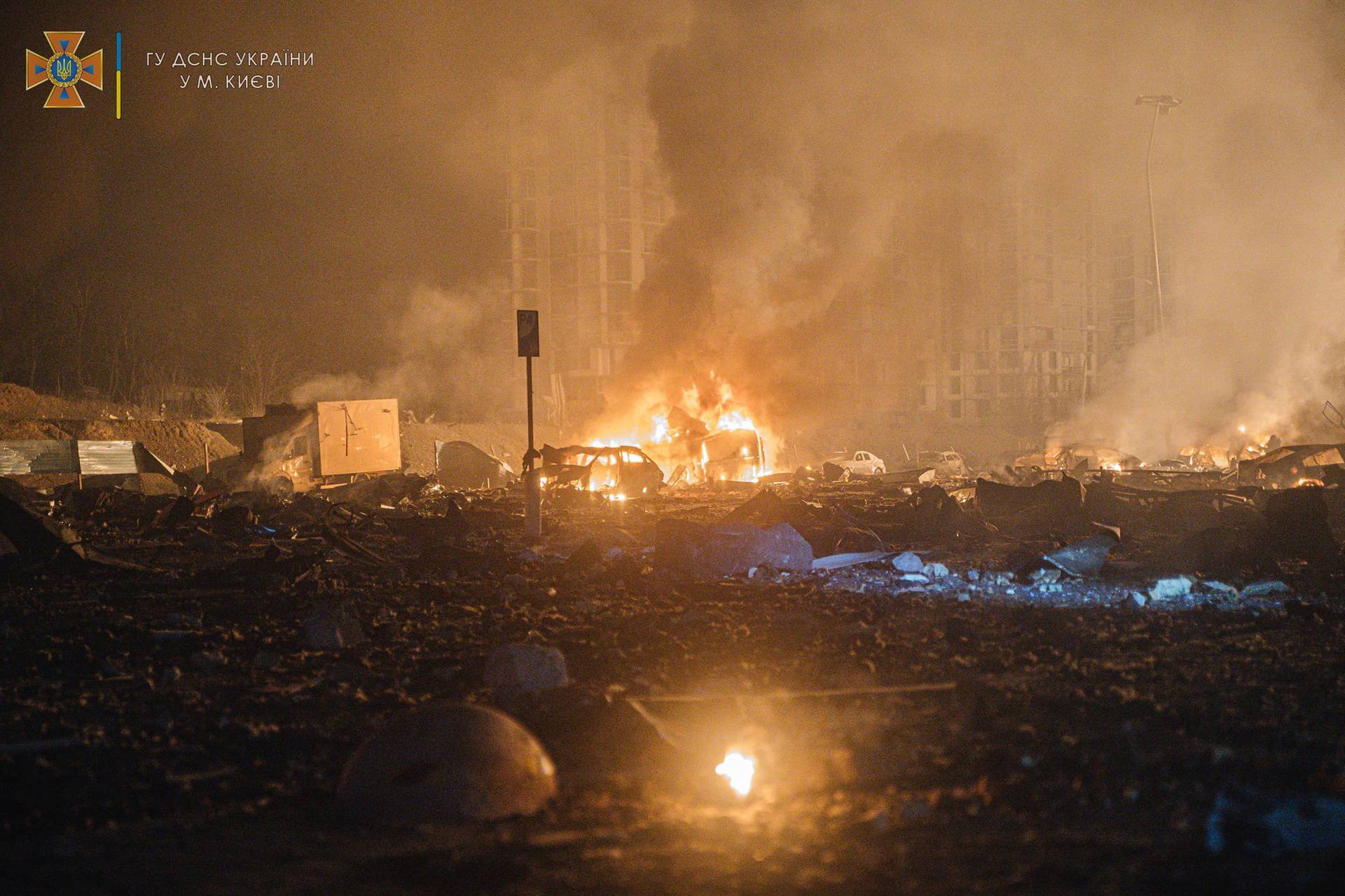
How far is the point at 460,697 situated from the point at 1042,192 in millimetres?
55377

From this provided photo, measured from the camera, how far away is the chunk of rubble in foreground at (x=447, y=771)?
3.70 metres

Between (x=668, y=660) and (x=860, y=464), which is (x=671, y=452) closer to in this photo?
(x=860, y=464)

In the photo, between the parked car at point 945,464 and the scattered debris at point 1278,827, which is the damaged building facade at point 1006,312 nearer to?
the parked car at point 945,464

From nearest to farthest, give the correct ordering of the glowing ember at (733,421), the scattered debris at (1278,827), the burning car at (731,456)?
1. the scattered debris at (1278,827)
2. the burning car at (731,456)
3. the glowing ember at (733,421)

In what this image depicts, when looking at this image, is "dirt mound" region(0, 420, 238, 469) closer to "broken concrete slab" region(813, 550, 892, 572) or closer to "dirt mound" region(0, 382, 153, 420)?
"dirt mound" region(0, 382, 153, 420)

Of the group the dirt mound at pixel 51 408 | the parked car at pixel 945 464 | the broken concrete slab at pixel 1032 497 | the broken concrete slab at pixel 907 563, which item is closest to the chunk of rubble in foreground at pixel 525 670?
the broken concrete slab at pixel 907 563

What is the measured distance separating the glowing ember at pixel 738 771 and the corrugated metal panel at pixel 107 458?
754 inches

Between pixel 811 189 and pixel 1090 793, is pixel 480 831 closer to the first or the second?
pixel 1090 793

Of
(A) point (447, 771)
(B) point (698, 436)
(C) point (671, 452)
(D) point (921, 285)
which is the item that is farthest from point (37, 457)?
(D) point (921, 285)

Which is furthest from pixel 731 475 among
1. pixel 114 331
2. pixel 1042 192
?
pixel 1042 192

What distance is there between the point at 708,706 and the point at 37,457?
19.0 metres

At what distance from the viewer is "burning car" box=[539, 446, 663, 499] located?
19.4 metres

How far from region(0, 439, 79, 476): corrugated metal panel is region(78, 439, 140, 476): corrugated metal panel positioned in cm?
16

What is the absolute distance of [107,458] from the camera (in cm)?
1936
